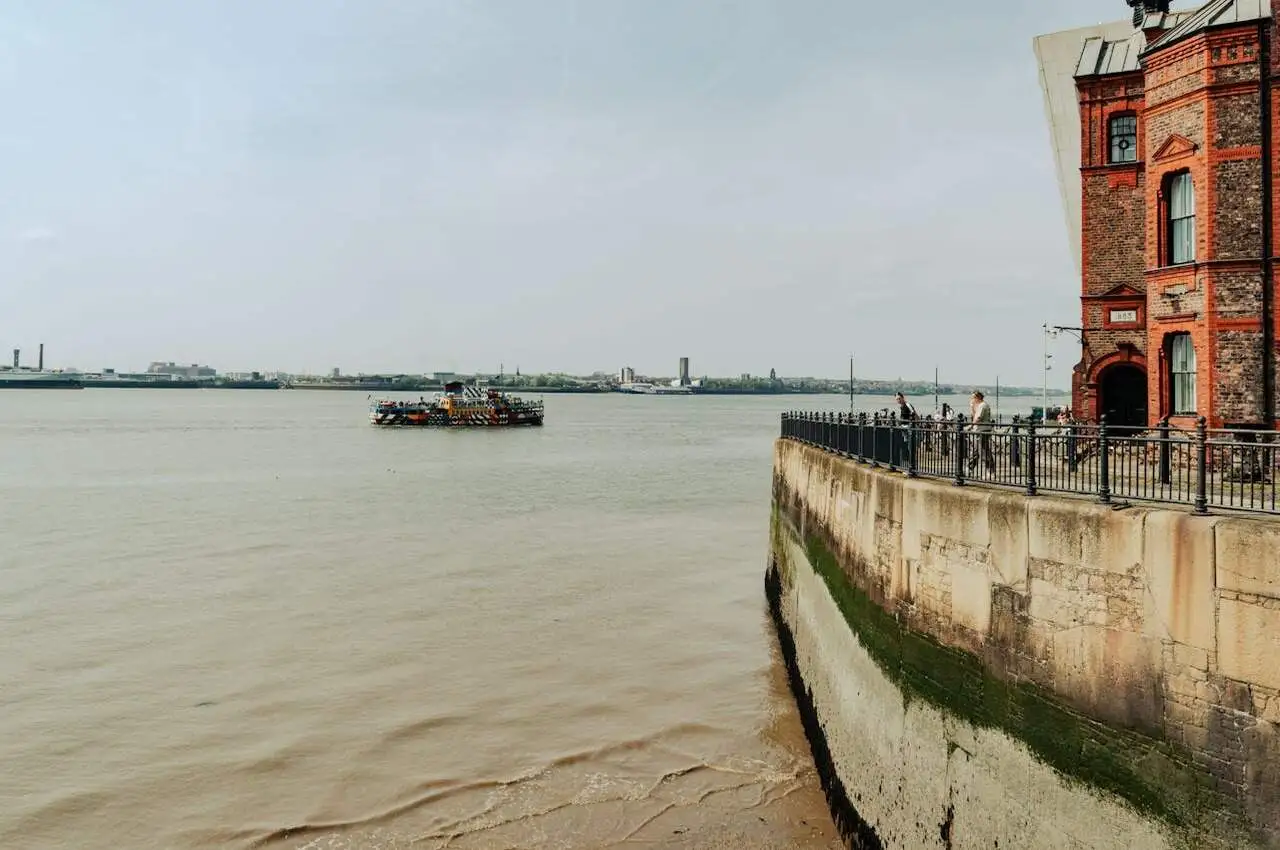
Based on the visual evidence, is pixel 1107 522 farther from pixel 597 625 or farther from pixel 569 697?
pixel 597 625

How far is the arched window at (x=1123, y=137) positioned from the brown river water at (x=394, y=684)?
14003 mm

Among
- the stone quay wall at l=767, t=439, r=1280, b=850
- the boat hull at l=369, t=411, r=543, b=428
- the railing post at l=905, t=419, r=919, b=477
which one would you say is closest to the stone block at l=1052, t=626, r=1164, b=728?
the stone quay wall at l=767, t=439, r=1280, b=850

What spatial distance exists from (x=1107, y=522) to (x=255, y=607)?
1964 centimetres

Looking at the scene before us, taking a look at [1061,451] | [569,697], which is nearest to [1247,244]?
[1061,451]

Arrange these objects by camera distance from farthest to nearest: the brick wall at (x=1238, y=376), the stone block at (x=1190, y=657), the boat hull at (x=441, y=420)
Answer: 1. the boat hull at (x=441, y=420)
2. the brick wall at (x=1238, y=376)
3. the stone block at (x=1190, y=657)

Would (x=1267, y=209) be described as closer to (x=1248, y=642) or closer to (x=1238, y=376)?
(x=1238, y=376)

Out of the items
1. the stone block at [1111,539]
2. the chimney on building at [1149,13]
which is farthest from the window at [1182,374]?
the stone block at [1111,539]

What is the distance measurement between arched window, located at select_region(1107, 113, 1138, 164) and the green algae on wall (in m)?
16.8

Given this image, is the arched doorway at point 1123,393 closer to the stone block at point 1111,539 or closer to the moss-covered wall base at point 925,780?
the moss-covered wall base at point 925,780

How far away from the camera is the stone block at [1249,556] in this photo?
6383mm

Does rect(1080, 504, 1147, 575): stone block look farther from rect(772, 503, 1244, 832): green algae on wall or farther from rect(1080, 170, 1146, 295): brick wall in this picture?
rect(1080, 170, 1146, 295): brick wall

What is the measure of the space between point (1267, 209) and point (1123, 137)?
699cm

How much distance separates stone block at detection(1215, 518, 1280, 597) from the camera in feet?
Answer: 20.9

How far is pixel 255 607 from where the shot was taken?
21.9 metres
